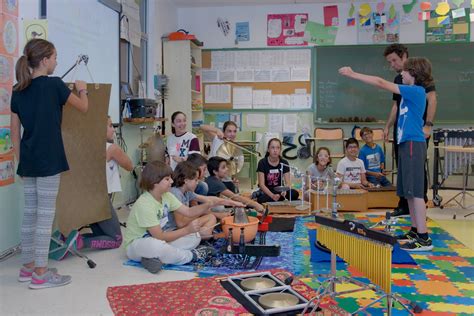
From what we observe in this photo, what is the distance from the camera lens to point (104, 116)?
11.6 ft

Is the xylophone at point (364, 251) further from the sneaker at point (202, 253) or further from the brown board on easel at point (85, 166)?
the brown board on easel at point (85, 166)

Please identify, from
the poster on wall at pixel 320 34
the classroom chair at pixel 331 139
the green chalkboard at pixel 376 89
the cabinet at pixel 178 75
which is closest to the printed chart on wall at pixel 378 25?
the green chalkboard at pixel 376 89

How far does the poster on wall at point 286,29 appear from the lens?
7652 millimetres

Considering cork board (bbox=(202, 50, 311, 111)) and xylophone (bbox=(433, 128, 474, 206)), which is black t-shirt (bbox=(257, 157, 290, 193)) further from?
cork board (bbox=(202, 50, 311, 111))

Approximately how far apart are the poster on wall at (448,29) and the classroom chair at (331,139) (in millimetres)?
1928

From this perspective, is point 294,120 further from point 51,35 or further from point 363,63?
point 51,35

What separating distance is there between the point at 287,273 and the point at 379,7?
18.4 ft

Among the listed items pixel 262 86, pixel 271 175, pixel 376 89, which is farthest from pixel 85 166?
pixel 376 89

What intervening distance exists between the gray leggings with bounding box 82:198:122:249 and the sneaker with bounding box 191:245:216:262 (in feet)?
2.22

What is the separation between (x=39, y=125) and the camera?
2.87 metres

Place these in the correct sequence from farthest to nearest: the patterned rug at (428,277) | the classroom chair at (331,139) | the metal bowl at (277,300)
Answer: the classroom chair at (331,139) → the patterned rug at (428,277) → the metal bowl at (277,300)

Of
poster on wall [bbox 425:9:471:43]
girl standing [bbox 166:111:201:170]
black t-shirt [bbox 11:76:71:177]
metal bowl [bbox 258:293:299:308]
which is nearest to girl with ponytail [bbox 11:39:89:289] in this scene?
black t-shirt [bbox 11:76:71:177]

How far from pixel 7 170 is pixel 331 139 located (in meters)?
5.10

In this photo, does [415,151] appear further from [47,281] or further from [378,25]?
[378,25]
